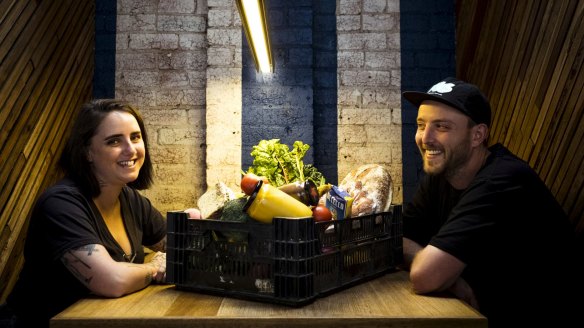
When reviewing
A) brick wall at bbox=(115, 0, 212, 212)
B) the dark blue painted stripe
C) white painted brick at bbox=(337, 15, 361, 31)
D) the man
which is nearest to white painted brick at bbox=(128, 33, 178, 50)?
brick wall at bbox=(115, 0, 212, 212)

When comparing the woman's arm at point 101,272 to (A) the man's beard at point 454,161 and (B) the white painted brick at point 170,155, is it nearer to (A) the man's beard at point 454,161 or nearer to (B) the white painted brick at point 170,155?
(A) the man's beard at point 454,161

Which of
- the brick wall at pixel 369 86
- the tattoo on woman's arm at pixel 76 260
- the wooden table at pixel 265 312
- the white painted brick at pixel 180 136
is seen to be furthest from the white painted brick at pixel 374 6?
the tattoo on woman's arm at pixel 76 260

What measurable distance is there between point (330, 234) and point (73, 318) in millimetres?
780

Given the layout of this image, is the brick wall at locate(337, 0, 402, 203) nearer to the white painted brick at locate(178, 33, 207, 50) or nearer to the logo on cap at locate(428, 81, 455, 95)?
the white painted brick at locate(178, 33, 207, 50)

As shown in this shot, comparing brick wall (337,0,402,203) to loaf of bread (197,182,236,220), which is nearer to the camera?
loaf of bread (197,182,236,220)

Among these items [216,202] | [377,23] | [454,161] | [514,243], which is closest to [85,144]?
[216,202]

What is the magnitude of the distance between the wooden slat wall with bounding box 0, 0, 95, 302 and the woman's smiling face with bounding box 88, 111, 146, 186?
1053 millimetres

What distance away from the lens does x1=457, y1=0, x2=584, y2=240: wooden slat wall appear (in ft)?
8.29

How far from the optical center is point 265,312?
4.97 feet

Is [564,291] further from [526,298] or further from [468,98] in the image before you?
[468,98]

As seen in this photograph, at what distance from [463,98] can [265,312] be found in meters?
1.28

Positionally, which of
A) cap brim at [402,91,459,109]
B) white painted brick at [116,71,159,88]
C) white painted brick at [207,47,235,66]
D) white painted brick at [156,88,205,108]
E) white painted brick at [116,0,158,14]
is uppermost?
white painted brick at [116,0,158,14]

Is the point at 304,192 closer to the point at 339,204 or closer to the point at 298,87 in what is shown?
the point at 339,204

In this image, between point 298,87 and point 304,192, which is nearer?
point 304,192
